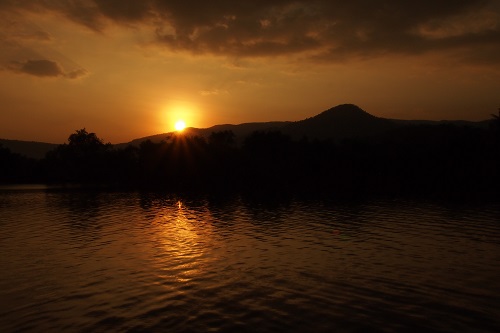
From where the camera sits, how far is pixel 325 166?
14588 centimetres

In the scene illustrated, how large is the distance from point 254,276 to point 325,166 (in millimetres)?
121965

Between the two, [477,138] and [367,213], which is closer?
[367,213]

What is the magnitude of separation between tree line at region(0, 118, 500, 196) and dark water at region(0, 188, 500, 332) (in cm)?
5339

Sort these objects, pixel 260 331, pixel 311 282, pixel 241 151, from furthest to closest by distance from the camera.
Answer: pixel 241 151 → pixel 311 282 → pixel 260 331

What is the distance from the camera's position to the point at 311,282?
2592 centimetres

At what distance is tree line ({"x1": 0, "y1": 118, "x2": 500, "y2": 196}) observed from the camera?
110188mm

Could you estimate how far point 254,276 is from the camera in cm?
2755

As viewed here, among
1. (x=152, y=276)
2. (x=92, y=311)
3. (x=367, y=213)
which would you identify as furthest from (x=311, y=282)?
(x=367, y=213)

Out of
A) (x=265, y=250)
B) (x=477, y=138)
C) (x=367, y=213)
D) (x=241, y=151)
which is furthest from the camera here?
(x=241, y=151)

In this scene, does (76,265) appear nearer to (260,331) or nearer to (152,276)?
(152,276)

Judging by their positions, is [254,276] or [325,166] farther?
[325,166]

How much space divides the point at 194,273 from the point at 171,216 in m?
34.5

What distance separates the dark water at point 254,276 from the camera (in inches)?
773

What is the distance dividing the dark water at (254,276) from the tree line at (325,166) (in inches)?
2102
